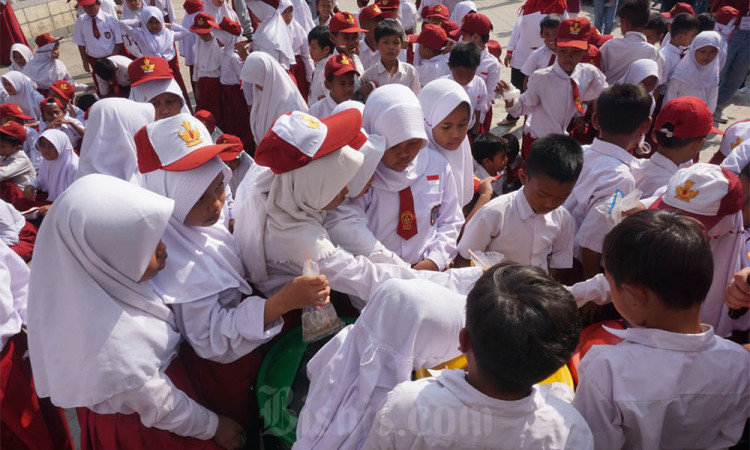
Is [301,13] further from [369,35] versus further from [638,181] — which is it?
[638,181]

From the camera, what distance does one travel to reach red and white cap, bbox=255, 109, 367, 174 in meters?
1.94

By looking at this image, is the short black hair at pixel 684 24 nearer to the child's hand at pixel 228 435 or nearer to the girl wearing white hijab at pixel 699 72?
the girl wearing white hijab at pixel 699 72

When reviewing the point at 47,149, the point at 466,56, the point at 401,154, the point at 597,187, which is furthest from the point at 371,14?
the point at 597,187

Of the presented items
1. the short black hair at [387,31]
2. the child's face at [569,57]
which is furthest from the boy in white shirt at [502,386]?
the short black hair at [387,31]

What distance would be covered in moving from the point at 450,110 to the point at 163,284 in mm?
1818

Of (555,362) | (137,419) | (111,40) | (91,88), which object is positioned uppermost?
(555,362)

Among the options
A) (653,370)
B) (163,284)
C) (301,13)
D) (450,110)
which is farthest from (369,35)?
(653,370)

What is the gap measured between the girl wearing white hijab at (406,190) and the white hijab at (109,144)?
1565 millimetres

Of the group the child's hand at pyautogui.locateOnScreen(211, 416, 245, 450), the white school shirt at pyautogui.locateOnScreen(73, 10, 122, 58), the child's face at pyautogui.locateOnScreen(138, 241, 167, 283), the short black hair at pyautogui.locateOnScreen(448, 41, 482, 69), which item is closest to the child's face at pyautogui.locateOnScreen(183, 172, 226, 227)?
the child's face at pyautogui.locateOnScreen(138, 241, 167, 283)

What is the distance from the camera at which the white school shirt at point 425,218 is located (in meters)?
2.67

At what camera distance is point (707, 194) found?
191 cm

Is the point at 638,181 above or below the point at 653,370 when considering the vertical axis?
below

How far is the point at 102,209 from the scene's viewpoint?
1.57m

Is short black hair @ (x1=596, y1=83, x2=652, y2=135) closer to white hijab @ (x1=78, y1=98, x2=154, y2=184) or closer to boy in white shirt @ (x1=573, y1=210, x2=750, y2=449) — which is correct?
boy in white shirt @ (x1=573, y1=210, x2=750, y2=449)
